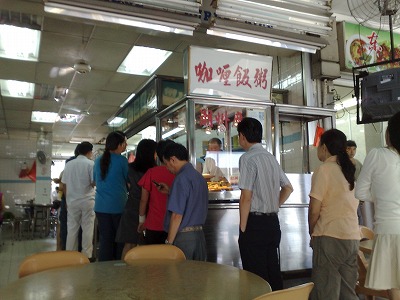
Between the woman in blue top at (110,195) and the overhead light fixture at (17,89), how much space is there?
4.46 m

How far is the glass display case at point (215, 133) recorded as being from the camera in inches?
144

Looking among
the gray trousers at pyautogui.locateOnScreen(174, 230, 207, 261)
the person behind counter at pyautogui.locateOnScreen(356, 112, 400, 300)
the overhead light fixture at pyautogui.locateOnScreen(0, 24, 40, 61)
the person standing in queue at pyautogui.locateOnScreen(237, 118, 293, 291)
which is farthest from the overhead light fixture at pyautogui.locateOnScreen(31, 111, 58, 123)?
the person behind counter at pyautogui.locateOnScreen(356, 112, 400, 300)

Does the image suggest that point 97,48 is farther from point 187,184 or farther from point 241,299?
point 241,299

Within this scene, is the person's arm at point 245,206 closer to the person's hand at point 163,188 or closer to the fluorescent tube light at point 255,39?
the person's hand at point 163,188

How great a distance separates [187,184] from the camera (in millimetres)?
2578

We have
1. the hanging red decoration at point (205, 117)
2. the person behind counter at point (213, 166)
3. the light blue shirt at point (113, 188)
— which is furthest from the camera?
the person behind counter at point (213, 166)

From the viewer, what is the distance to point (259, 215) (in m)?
2.58

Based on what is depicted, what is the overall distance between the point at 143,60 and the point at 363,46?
11.4ft

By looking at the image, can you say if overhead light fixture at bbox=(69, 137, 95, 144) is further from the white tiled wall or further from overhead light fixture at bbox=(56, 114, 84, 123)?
overhead light fixture at bbox=(56, 114, 84, 123)

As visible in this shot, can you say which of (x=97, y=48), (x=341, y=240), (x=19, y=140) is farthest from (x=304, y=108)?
(x=19, y=140)

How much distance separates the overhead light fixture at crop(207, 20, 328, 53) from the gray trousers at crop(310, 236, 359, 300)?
7.01 ft

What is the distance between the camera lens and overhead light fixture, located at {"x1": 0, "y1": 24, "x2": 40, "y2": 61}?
5.13 meters

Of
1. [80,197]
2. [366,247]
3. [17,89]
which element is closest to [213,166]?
[80,197]

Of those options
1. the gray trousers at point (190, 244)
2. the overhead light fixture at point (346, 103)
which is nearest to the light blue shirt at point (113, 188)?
the gray trousers at point (190, 244)
